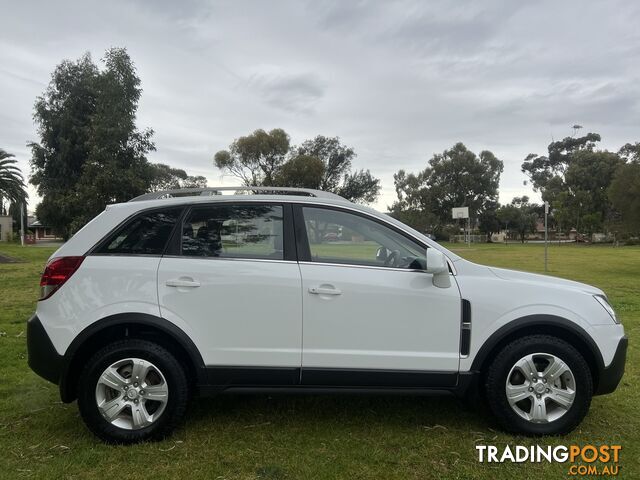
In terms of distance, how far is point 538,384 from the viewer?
3.46 meters

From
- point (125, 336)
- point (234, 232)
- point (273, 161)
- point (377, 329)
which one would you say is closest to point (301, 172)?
point (273, 161)

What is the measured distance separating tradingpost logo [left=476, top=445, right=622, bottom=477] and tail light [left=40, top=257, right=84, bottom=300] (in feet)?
10.0

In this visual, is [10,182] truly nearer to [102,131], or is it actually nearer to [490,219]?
[102,131]

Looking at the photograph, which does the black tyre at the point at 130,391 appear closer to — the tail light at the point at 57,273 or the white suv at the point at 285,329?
the white suv at the point at 285,329

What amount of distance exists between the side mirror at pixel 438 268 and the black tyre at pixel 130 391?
186 cm

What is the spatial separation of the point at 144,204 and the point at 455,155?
67.6 meters

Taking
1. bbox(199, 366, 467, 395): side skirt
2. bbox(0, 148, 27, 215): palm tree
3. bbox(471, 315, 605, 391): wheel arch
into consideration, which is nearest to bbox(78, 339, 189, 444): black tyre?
bbox(199, 366, 467, 395): side skirt

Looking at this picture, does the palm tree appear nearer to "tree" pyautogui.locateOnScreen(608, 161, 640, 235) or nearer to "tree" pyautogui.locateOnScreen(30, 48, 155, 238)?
"tree" pyautogui.locateOnScreen(30, 48, 155, 238)

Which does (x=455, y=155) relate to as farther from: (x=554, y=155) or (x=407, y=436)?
(x=407, y=436)

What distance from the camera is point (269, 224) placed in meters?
3.61

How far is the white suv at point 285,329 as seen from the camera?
132 inches

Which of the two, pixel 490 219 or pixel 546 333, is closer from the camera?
pixel 546 333

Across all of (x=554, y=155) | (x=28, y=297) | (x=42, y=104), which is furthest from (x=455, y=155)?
(x=28, y=297)

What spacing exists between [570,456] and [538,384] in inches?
19.1
